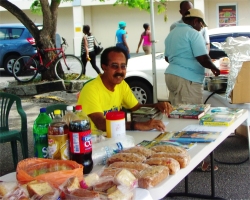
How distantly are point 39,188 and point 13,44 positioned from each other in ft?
43.2

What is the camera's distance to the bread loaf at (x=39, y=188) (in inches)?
65.0

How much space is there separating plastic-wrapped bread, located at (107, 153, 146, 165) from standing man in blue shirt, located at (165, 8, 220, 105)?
2.46 m

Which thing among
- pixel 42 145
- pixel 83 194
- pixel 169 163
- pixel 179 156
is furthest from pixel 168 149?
pixel 83 194

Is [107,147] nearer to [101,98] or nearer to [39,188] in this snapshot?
[39,188]

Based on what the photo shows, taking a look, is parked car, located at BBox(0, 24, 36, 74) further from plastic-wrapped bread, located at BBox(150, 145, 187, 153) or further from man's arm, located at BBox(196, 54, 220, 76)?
plastic-wrapped bread, located at BBox(150, 145, 187, 153)

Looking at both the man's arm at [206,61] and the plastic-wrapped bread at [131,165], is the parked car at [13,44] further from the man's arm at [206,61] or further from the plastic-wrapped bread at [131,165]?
the plastic-wrapped bread at [131,165]

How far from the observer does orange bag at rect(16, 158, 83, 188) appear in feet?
5.85

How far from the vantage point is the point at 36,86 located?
9.95 metres

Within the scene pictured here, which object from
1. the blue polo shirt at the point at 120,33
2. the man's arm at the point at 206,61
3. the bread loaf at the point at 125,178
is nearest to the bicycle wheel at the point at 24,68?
the blue polo shirt at the point at 120,33

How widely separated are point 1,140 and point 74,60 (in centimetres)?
659

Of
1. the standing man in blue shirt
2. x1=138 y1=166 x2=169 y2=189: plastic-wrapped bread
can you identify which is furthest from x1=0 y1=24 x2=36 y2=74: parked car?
x1=138 y1=166 x2=169 y2=189: plastic-wrapped bread

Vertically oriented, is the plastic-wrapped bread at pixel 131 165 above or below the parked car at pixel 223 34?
below

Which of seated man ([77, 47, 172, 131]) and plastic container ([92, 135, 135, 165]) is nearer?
plastic container ([92, 135, 135, 165])

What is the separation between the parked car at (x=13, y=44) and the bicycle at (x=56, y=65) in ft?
6.72
